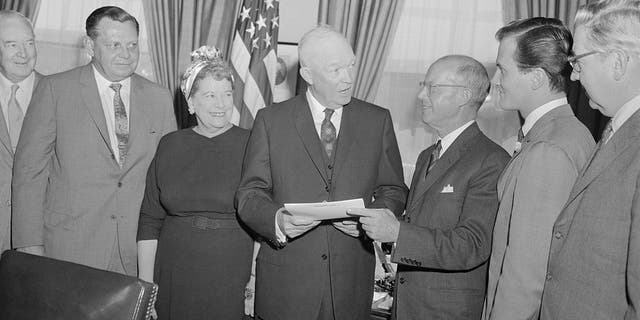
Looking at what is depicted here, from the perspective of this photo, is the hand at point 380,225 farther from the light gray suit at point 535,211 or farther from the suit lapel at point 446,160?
the light gray suit at point 535,211

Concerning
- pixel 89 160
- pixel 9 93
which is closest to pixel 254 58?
pixel 9 93

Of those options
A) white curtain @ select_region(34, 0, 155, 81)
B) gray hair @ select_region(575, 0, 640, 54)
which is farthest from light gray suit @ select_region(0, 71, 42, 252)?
gray hair @ select_region(575, 0, 640, 54)

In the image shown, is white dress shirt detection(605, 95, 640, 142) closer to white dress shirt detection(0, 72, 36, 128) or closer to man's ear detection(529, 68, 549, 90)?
man's ear detection(529, 68, 549, 90)

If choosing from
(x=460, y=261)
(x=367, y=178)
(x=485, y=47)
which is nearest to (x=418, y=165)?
(x=367, y=178)

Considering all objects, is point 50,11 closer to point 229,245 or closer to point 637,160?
point 229,245

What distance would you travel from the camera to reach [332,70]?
296 centimetres

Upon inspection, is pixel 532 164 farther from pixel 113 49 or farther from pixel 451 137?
pixel 113 49

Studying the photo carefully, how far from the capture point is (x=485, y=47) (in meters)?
5.03

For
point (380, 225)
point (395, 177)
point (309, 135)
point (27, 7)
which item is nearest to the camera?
point (380, 225)

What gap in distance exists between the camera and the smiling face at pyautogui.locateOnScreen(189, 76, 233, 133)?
11.0 feet

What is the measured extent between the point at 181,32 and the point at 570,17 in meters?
3.32

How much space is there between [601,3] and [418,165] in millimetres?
1281

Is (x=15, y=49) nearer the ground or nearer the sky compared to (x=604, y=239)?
nearer the sky

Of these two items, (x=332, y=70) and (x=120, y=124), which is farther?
(x=120, y=124)
